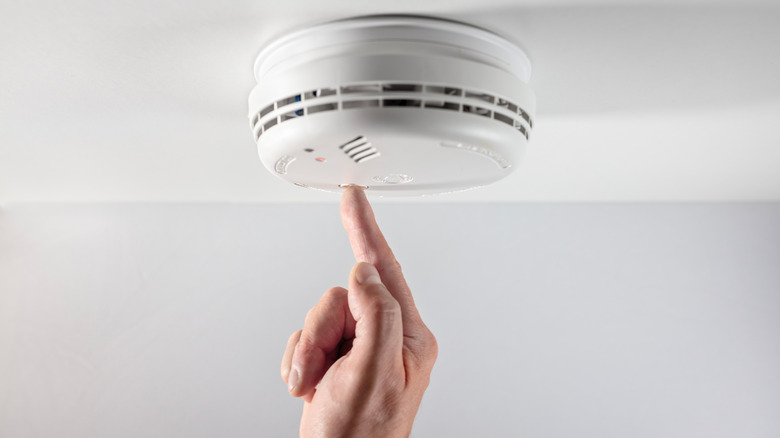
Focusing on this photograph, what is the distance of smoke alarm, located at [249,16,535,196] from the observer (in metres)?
0.52

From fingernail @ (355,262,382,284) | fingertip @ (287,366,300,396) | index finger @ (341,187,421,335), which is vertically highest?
index finger @ (341,187,421,335)

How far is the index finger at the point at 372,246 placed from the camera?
733 millimetres

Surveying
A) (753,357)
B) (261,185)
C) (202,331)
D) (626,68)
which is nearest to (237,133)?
(261,185)

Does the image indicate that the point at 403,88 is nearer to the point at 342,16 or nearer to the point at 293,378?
the point at 342,16

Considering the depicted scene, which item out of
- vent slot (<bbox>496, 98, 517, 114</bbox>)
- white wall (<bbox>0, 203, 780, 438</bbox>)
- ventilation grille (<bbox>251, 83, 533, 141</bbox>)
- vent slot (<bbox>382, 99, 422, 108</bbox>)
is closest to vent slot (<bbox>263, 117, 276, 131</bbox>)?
ventilation grille (<bbox>251, 83, 533, 141</bbox>)

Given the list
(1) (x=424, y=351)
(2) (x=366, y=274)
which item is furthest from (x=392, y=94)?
(1) (x=424, y=351)

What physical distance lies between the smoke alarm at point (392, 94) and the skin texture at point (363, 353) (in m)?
0.15

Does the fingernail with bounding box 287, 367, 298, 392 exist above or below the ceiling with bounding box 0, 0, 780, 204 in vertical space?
below

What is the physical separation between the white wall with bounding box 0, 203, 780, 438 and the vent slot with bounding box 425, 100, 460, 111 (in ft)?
3.30

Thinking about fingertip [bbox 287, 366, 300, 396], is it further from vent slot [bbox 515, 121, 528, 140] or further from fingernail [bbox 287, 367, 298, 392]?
vent slot [bbox 515, 121, 528, 140]

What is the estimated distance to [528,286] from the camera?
151cm

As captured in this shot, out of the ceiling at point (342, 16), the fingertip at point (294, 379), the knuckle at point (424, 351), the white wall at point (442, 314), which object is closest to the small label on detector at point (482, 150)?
the ceiling at point (342, 16)

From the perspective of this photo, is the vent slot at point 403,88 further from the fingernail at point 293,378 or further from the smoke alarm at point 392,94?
the fingernail at point 293,378

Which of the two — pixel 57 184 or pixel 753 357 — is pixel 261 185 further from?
pixel 753 357
